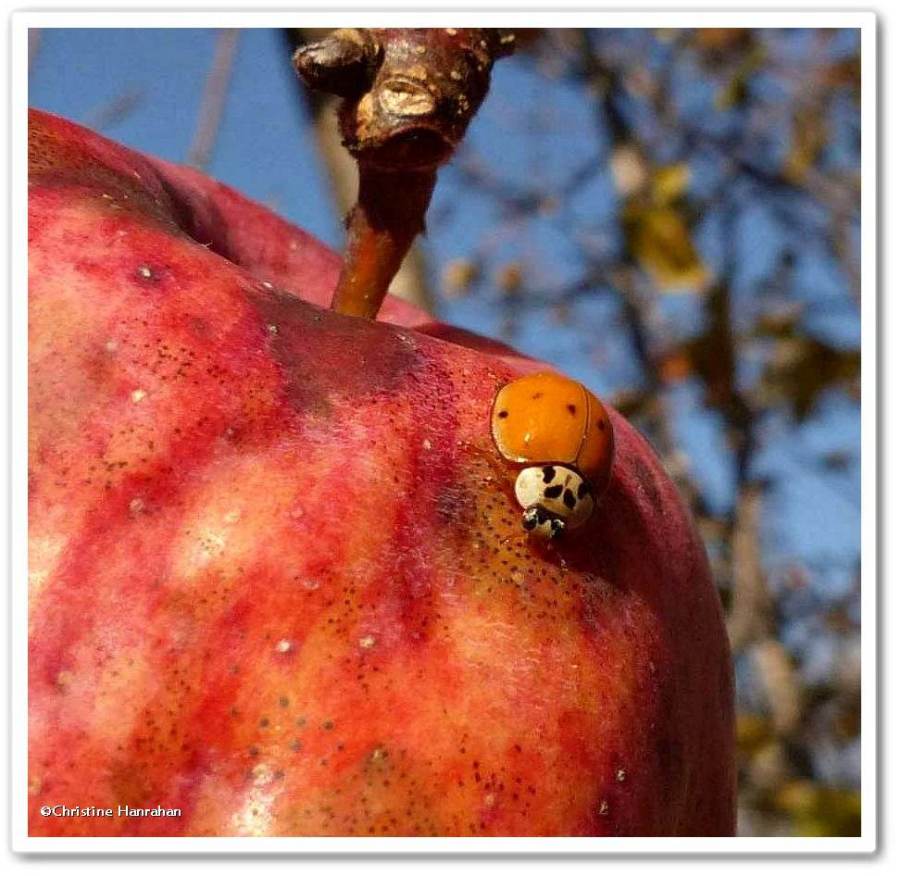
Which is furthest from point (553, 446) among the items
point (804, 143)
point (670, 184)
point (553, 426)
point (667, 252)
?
point (804, 143)

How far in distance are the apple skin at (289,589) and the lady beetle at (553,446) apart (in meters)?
0.01

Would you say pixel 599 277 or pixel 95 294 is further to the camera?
pixel 599 277

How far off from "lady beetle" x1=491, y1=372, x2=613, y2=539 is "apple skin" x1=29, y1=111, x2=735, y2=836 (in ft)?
0.04

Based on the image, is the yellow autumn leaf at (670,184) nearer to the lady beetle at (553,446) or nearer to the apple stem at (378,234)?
the apple stem at (378,234)

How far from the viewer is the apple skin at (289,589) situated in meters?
0.54

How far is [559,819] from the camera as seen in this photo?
583 mm

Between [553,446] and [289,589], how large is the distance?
0.50 feet

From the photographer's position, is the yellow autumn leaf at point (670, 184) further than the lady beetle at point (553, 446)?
Yes

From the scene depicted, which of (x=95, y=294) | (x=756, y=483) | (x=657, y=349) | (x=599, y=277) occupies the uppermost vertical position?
(x=599, y=277)

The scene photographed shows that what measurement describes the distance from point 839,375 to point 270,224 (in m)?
1.19

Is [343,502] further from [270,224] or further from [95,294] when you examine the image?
[270,224]

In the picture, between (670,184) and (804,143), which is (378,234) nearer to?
(670,184)

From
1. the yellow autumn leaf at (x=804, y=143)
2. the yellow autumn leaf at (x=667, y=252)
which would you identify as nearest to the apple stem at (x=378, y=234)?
the yellow autumn leaf at (x=667, y=252)
